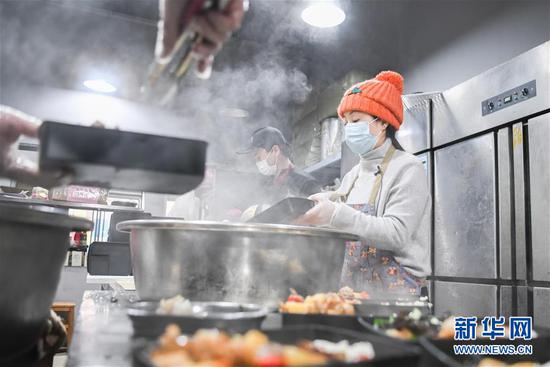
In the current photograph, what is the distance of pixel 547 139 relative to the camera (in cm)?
228

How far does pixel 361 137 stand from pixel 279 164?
1.41 metres

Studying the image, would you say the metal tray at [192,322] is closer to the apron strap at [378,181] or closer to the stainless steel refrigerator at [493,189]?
the apron strap at [378,181]

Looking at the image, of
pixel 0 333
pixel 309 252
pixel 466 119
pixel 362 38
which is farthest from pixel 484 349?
pixel 362 38

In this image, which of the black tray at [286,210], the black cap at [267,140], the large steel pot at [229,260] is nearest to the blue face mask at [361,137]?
the black tray at [286,210]

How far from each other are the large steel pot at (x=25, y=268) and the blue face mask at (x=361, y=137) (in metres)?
1.44

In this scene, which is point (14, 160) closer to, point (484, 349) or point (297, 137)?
point (484, 349)

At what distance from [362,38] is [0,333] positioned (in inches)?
178

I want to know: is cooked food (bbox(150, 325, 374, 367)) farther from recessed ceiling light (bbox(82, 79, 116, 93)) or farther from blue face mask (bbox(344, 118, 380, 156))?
blue face mask (bbox(344, 118, 380, 156))

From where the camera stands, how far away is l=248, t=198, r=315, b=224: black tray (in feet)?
4.69

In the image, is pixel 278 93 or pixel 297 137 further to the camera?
pixel 297 137

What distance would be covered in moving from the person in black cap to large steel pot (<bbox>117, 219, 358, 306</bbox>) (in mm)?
2262

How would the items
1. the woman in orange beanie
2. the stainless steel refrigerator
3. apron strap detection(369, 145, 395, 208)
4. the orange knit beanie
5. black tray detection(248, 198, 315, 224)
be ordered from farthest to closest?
the stainless steel refrigerator
the orange knit beanie
apron strap detection(369, 145, 395, 208)
the woman in orange beanie
black tray detection(248, 198, 315, 224)

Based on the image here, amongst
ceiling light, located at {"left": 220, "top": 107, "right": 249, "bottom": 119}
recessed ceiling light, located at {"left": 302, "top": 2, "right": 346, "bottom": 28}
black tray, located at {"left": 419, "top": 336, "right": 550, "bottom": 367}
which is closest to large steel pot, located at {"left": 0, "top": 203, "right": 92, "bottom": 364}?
black tray, located at {"left": 419, "top": 336, "right": 550, "bottom": 367}

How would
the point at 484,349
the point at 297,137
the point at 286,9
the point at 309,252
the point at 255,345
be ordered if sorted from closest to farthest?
the point at 255,345
the point at 484,349
the point at 309,252
the point at 286,9
the point at 297,137
